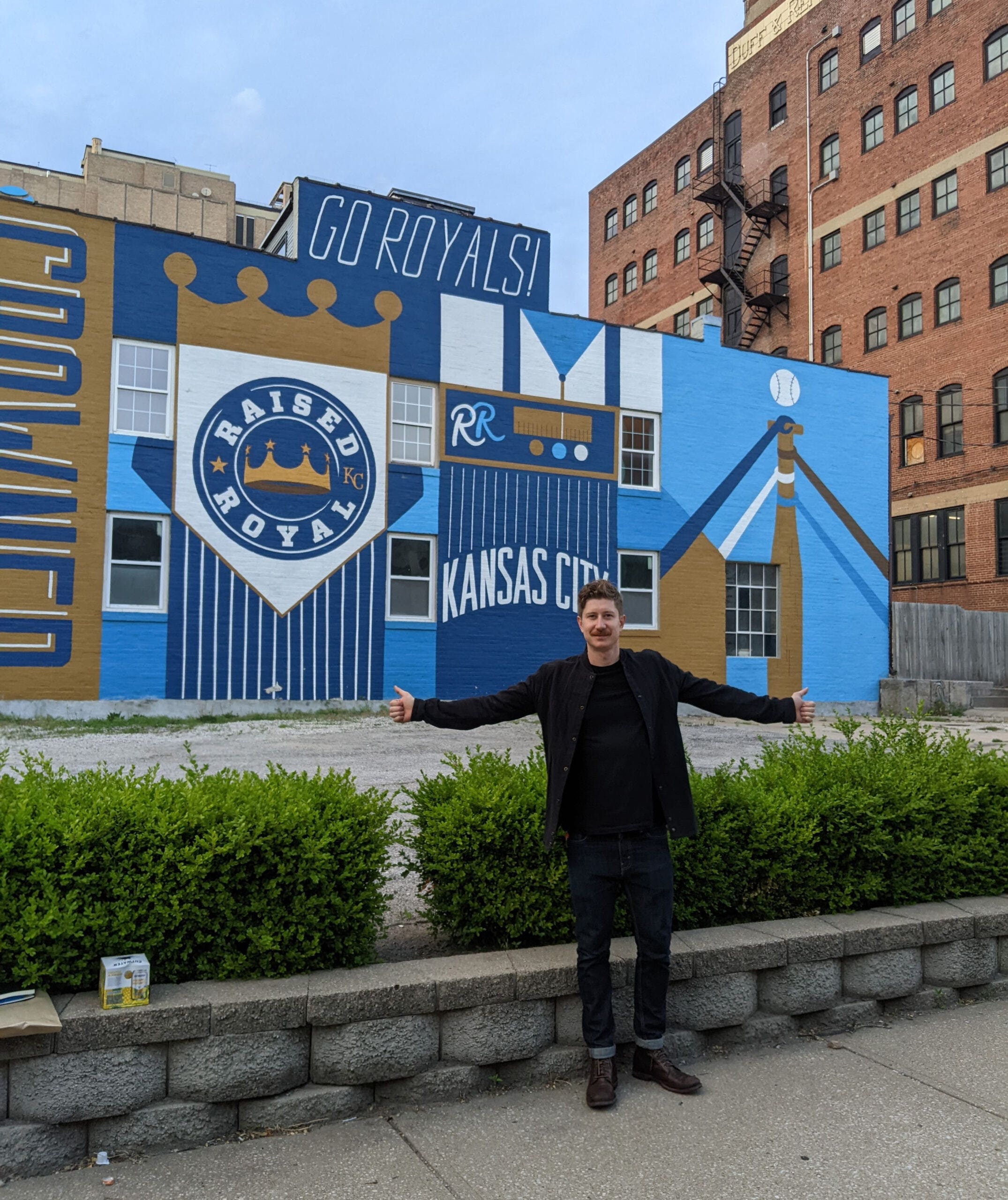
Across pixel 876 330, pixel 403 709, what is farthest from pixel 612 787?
pixel 876 330

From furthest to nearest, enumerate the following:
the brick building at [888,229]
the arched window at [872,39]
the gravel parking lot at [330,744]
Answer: the arched window at [872,39] → the brick building at [888,229] → the gravel parking lot at [330,744]

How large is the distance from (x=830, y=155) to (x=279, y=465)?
28.7 m

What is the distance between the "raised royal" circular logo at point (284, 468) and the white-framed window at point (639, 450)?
5.80 meters

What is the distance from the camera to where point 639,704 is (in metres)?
4.20

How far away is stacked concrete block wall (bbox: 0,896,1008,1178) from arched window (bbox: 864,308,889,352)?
110 ft

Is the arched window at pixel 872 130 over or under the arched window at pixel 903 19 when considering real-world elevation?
under

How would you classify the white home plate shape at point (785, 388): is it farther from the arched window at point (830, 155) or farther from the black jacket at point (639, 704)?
the black jacket at point (639, 704)

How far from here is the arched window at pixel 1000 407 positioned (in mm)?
30641

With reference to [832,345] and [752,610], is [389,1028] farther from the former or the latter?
[832,345]

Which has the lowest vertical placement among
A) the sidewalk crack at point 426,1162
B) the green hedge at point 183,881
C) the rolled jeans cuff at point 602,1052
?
the sidewalk crack at point 426,1162

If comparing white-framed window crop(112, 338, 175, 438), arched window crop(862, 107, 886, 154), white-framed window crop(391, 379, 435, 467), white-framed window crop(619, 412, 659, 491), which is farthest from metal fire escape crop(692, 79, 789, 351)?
white-framed window crop(112, 338, 175, 438)

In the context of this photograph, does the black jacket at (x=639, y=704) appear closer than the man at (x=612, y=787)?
No

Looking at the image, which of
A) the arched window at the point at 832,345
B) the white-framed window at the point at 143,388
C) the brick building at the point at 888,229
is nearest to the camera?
the white-framed window at the point at 143,388

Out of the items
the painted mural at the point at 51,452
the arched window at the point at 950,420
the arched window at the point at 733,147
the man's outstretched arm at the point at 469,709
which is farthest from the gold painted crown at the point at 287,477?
the arched window at the point at 733,147
